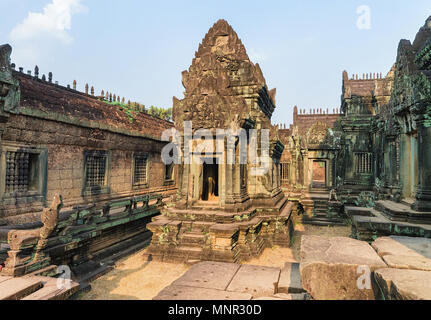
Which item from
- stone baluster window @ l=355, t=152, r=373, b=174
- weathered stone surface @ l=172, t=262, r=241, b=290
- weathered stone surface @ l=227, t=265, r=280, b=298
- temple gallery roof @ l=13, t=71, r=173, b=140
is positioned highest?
temple gallery roof @ l=13, t=71, r=173, b=140

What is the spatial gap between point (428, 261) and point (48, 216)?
5.92 meters

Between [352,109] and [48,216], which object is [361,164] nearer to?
[352,109]

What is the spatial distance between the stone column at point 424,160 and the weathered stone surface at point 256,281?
14.1ft

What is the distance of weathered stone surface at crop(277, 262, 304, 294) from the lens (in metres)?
3.13

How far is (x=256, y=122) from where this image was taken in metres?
9.42

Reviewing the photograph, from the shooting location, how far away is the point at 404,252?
10.2 feet

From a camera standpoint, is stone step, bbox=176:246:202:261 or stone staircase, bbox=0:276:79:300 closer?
stone staircase, bbox=0:276:79:300

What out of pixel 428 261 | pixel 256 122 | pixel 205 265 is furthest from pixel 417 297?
pixel 256 122

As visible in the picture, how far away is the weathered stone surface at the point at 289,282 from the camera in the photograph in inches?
123

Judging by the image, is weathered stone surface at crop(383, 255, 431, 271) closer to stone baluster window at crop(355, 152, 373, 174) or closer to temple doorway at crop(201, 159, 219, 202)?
temple doorway at crop(201, 159, 219, 202)

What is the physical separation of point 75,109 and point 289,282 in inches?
401

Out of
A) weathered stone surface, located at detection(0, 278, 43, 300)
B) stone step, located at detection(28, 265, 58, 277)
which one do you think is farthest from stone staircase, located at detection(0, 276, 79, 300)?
stone step, located at detection(28, 265, 58, 277)

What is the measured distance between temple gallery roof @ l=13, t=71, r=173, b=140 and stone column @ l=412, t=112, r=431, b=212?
10.1 meters

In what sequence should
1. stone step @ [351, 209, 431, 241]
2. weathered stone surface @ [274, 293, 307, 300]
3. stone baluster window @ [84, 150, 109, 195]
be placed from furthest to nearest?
stone baluster window @ [84, 150, 109, 195] → stone step @ [351, 209, 431, 241] → weathered stone surface @ [274, 293, 307, 300]
